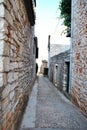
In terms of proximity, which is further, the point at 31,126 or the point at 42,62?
the point at 42,62

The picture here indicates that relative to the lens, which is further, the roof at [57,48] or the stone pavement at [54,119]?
the roof at [57,48]

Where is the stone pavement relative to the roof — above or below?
below

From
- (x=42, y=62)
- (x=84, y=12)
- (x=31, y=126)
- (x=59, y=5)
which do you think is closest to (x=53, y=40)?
(x=42, y=62)

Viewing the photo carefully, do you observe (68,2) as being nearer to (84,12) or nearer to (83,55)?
(84,12)

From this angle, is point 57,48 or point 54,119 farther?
point 57,48

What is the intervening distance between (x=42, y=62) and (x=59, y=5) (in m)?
22.8

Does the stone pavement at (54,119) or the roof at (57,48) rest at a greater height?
the roof at (57,48)

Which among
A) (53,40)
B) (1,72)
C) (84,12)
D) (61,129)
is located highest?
(53,40)

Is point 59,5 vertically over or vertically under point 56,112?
over

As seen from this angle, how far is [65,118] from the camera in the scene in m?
5.01

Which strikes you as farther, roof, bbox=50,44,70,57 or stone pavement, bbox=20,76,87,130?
roof, bbox=50,44,70,57

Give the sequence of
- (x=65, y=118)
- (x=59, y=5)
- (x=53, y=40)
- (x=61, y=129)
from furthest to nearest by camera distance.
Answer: (x=53, y=40) < (x=59, y=5) < (x=65, y=118) < (x=61, y=129)

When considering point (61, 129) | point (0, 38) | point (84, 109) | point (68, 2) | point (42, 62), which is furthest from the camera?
point (42, 62)

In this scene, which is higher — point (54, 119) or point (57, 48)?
point (57, 48)
